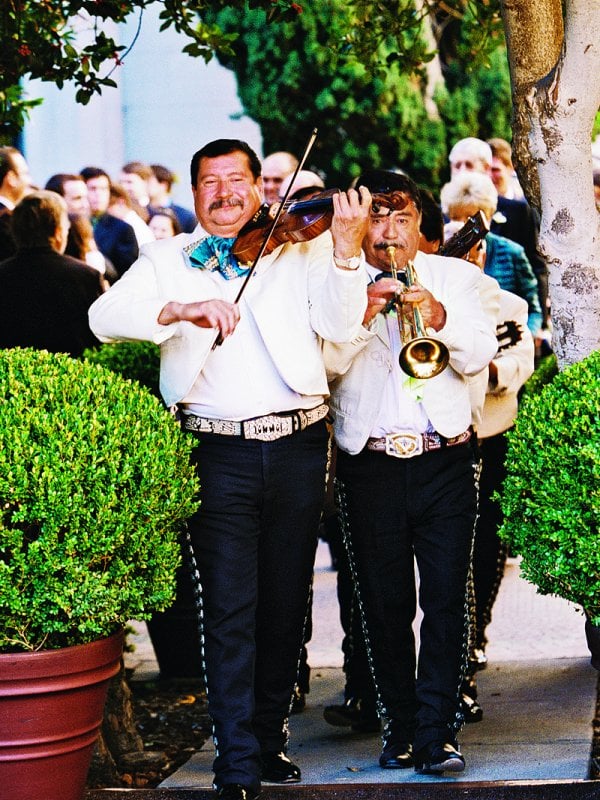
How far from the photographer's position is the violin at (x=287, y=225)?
424cm

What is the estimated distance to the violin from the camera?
13.9 feet

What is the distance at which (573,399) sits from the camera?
3.78 meters

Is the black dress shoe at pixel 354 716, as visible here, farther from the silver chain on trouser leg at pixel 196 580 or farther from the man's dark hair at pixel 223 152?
the man's dark hair at pixel 223 152

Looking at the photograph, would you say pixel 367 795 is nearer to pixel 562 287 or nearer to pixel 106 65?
pixel 562 287

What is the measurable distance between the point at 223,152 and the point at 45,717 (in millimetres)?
1960

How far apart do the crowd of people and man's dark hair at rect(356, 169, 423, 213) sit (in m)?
0.01

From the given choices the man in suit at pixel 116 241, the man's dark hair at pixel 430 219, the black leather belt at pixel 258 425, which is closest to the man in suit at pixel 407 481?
the black leather belt at pixel 258 425

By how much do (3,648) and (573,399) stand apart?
1.76 metres

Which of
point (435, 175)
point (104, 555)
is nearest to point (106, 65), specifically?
point (435, 175)

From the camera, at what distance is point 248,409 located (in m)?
4.26

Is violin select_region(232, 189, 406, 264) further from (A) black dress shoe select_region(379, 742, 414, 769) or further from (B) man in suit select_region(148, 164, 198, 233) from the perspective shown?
(B) man in suit select_region(148, 164, 198, 233)

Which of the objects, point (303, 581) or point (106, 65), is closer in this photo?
point (303, 581)

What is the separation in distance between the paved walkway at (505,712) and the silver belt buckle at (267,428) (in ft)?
3.58

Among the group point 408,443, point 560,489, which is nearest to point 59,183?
point 408,443
